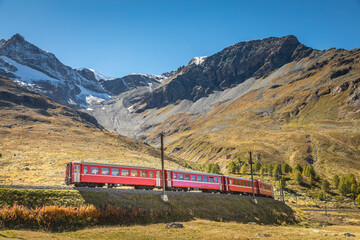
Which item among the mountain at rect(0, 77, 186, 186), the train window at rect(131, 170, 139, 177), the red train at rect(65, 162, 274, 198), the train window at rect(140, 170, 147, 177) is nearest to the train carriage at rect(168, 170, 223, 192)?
the red train at rect(65, 162, 274, 198)

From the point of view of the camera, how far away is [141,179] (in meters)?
36.4

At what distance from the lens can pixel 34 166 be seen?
74.2 m

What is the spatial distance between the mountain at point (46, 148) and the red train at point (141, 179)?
19188 mm

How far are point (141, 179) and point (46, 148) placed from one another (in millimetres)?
85631

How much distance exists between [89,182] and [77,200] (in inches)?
180

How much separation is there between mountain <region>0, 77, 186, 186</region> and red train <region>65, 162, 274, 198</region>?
19188 millimetres

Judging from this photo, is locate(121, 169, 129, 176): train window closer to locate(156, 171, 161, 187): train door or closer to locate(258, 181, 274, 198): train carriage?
locate(156, 171, 161, 187): train door

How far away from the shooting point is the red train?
1244 inches

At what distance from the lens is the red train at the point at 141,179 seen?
104 ft

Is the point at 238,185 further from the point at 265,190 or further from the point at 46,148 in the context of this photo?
the point at 46,148

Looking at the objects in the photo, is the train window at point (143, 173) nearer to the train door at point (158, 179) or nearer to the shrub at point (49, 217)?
the train door at point (158, 179)

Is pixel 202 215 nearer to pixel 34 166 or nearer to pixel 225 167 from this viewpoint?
pixel 34 166

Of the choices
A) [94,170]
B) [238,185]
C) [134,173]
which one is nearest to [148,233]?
[94,170]

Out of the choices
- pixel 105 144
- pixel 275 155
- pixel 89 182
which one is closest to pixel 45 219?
pixel 89 182
